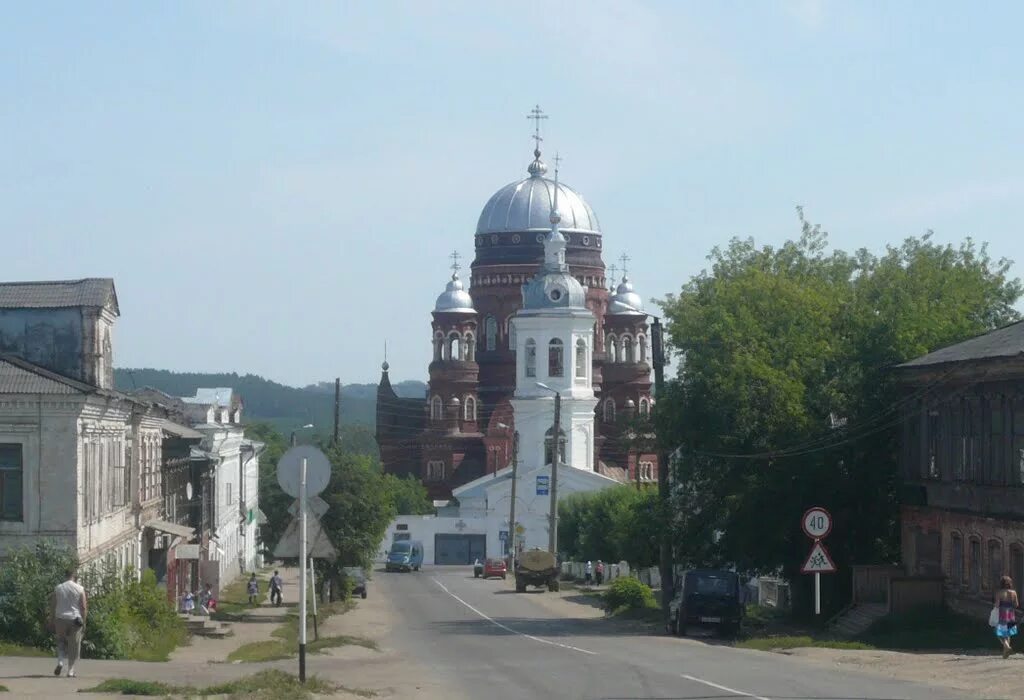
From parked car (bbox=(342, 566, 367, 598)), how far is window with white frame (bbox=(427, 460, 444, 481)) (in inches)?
2173

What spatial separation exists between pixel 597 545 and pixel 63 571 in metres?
54.5

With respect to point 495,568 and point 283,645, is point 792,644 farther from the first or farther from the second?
point 495,568

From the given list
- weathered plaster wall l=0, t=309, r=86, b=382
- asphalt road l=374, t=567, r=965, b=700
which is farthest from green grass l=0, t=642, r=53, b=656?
weathered plaster wall l=0, t=309, r=86, b=382

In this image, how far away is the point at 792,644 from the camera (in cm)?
3195

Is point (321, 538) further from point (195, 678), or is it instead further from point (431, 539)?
point (431, 539)

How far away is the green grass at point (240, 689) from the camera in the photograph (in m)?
19.9

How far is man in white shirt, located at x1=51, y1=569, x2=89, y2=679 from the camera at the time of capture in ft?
73.8

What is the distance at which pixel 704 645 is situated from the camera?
109 feet

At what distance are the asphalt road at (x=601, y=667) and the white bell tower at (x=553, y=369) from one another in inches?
2504

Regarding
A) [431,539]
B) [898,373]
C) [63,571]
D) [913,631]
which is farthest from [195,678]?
[431,539]

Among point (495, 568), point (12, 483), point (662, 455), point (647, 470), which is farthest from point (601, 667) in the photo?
point (647, 470)

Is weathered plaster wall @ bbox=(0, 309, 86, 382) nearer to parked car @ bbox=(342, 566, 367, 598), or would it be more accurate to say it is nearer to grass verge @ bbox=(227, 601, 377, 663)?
grass verge @ bbox=(227, 601, 377, 663)

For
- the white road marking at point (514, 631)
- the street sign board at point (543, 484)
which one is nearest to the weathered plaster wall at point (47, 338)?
the white road marking at point (514, 631)

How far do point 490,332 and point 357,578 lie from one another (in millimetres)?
60704
